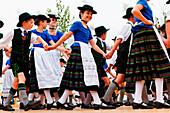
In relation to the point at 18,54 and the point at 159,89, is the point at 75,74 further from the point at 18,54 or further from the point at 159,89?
the point at 159,89

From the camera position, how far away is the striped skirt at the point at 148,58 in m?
4.20

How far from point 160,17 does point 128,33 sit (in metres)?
0.91

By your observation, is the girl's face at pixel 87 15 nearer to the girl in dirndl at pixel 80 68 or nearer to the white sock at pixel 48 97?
the girl in dirndl at pixel 80 68

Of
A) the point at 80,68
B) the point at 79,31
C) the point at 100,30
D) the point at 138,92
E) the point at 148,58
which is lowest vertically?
the point at 138,92

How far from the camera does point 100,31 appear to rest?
693 cm

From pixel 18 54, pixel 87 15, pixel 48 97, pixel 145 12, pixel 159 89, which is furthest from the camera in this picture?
pixel 48 97

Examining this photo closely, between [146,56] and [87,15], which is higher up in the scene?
[87,15]

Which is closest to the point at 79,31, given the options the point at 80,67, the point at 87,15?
the point at 87,15

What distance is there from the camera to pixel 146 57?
4.29m

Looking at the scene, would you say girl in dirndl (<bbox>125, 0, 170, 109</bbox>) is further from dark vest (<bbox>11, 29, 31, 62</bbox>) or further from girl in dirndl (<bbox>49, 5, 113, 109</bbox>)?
dark vest (<bbox>11, 29, 31, 62</bbox>)

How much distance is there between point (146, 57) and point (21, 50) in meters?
2.18

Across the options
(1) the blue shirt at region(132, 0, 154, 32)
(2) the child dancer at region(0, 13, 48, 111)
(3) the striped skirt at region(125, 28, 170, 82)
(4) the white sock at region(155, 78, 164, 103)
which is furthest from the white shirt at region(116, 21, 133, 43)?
(2) the child dancer at region(0, 13, 48, 111)

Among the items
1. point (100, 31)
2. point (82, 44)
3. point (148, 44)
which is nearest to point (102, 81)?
point (100, 31)

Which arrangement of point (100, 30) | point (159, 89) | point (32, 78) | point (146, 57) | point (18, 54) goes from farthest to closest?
point (100, 30) < point (32, 78) < point (18, 54) < point (146, 57) < point (159, 89)
